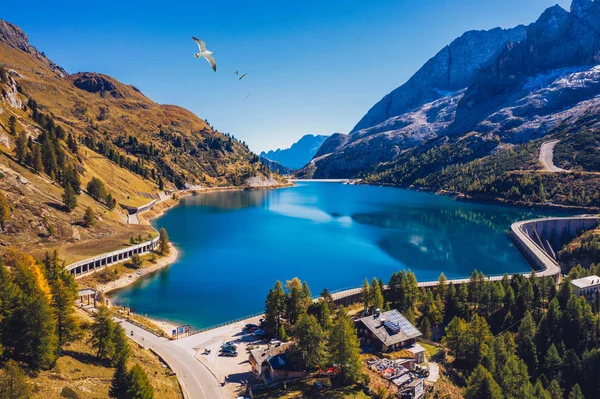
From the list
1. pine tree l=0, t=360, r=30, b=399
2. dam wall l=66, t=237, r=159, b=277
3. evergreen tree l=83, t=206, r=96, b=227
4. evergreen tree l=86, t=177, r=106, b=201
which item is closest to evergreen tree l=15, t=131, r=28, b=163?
evergreen tree l=86, t=177, r=106, b=201

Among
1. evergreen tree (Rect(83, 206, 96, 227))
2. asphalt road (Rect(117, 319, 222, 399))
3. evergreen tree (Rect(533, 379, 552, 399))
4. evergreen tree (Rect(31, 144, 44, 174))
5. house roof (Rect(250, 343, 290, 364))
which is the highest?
evergreen tree (Rect(31, 144, 44, 174))

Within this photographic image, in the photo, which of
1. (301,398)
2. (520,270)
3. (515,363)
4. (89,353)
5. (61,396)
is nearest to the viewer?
(61,396)

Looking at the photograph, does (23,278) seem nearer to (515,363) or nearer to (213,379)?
(213,379)

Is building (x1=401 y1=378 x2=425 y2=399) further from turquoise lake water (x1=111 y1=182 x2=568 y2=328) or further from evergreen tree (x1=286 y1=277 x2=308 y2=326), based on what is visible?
turquoise lake water (x1=111 y1=182 x2=568 y2=328)

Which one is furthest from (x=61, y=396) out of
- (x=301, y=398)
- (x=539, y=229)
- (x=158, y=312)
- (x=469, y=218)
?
(x=469, y=218)

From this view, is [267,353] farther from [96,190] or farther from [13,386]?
[96,190]

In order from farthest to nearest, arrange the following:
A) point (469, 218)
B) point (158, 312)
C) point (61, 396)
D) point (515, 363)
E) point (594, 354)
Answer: point (469, 218), point (158, 312), point (594, 354), point (515, 363), point (61, 396)
